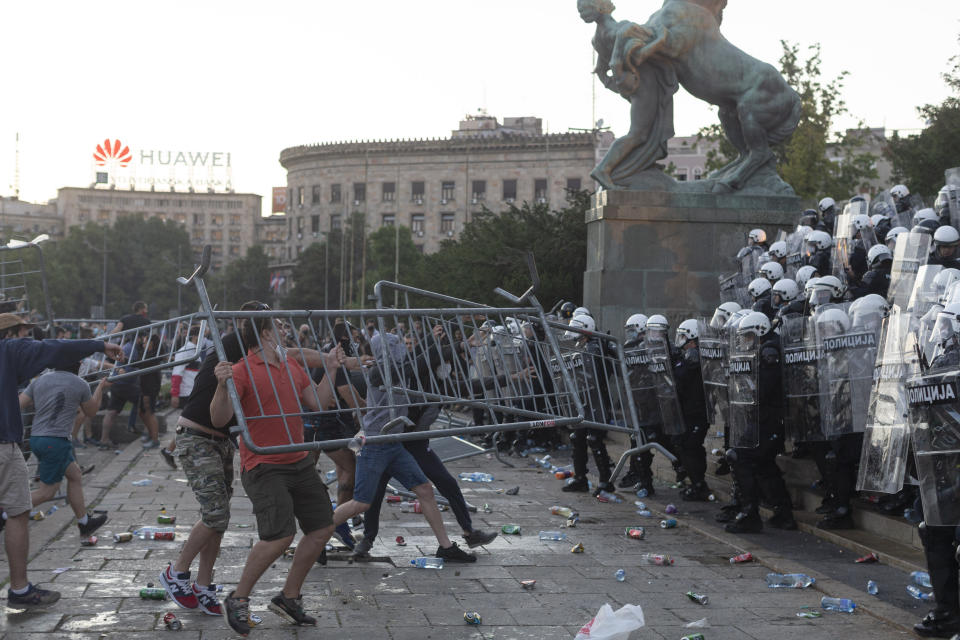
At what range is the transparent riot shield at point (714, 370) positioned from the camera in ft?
31.6

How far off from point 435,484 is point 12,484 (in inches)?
115

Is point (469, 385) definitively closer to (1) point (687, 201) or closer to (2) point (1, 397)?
(2) point (1, 397)

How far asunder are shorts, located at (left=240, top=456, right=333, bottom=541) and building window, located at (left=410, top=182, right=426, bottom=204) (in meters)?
83.7

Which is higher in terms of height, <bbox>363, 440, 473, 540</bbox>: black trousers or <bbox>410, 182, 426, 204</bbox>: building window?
<bbox>410, 182, 426, 204</bbox>: building window

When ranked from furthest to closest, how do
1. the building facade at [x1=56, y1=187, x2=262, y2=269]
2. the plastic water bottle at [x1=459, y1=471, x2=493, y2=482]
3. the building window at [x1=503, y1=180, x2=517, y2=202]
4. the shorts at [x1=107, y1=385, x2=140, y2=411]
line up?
1. the building facade at [x1=56, y1=187, x2=262, y2=269]
2. the building window at [x1=503, y1=180, x2=517, y2=202]
3. the shorts at [x1=107, y1=385, x2=140, y2=411]
4. the plastic water bottle at [x1=459, y1=471, x2=493, y2=482]

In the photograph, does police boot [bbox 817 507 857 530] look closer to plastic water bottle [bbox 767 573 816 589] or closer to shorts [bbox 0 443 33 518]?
plastic water bottle [bbox 767 573 816 589]

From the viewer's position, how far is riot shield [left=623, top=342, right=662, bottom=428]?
1038cm

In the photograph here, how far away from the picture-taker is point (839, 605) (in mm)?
6441

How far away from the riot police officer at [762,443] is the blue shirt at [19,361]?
195 inches

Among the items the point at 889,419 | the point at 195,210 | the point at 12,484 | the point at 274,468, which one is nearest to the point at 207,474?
the point at 274,468

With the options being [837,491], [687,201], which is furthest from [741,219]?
[837,491]

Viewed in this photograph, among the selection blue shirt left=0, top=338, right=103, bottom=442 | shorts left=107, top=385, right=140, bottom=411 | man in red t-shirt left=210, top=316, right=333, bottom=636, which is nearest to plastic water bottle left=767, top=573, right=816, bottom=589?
man in red t-shirt left=210, top=316, right=333, bottom=636

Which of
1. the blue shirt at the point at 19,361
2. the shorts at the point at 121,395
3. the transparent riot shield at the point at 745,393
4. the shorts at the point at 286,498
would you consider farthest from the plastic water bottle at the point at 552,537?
the shorts at the point at 121,395

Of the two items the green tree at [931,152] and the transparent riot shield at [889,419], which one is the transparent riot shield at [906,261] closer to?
the transparent riot shield at [889,419]
